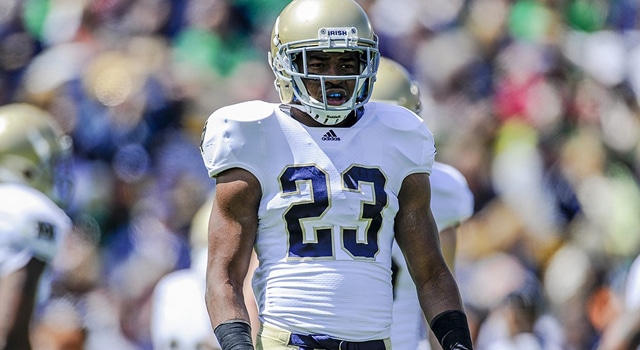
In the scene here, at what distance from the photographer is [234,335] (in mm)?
3021

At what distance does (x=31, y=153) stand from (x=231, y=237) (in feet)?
7.98

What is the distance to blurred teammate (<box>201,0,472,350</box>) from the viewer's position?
3127 mm

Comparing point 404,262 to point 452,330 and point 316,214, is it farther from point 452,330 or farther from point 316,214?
point 316,214

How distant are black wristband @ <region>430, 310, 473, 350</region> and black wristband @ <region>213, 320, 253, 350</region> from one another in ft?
1.72

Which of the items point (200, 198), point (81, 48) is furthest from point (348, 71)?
point (81, 48)

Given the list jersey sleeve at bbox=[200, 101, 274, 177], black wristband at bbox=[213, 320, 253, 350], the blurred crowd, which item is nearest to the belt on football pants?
black wristband at bbox=[213, 320, 253, 350]

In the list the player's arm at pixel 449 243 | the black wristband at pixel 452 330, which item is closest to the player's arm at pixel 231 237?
the black wristband at pixel 452 330

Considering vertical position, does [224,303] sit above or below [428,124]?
above

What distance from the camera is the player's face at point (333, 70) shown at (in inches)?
128

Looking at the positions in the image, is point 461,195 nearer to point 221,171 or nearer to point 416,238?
point 416,238

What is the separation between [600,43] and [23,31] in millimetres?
3697

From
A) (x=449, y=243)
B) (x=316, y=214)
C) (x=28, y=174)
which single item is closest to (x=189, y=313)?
(x=28, y=174)

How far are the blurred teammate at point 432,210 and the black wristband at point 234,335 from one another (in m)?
1.27

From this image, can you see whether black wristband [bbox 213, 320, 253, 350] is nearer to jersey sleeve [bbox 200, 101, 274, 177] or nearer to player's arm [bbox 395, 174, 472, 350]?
jersey sleeve [bbox 200, 101, 274, 177]
